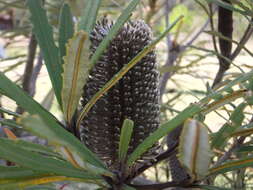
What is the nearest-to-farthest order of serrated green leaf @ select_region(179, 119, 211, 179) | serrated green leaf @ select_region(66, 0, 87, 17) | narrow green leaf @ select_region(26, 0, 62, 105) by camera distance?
serrated green leaf @ select_region(179, 119, 211, 179), narrow green leaf @ select_region(26, 0, 62, 105), serrated green leaf @ select_region(66, 0, 87, 17)

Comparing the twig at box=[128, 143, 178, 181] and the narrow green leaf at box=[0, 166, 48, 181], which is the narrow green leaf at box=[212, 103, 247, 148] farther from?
the narrow green leaf at box=[0, 166, 48, 181]

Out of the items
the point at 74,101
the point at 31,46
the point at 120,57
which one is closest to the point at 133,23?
the point at 120,57

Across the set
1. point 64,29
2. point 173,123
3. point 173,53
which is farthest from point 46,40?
point 173,53

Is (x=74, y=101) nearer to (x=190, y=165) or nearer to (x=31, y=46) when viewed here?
(x=190, y=165)

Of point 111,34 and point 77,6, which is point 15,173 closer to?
point 111,34

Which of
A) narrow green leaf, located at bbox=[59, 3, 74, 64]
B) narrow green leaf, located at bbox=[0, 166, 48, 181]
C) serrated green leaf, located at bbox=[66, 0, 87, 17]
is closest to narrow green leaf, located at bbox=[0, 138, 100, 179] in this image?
narrow green leaf, located at bbox=[0, 166, 48, 181]

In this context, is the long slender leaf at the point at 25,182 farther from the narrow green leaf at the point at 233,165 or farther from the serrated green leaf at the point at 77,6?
the serrated green leaf at the point at 77,6
